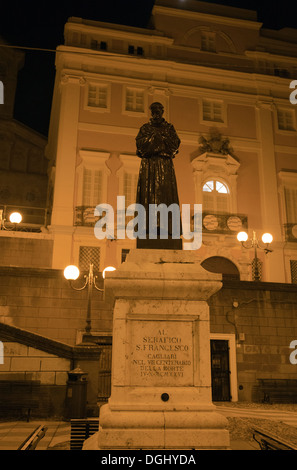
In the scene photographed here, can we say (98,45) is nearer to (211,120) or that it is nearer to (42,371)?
(211,120)

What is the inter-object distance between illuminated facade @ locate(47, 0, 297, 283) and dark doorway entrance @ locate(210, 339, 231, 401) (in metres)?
7.90

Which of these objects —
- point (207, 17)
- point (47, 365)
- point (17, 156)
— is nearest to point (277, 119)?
point (207, 17)

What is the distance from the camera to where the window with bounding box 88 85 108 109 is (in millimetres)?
26273

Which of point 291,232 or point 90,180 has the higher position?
point 90,180

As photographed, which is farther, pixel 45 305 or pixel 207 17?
pixel 207 17

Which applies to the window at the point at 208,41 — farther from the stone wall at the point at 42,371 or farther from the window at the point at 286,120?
the stone wall at the point at 42,371

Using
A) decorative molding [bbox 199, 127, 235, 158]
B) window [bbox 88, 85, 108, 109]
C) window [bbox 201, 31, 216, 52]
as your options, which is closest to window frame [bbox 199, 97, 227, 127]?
decorative molding [bbox 199, 127, 235, 158]

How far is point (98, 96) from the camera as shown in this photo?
26.4 m

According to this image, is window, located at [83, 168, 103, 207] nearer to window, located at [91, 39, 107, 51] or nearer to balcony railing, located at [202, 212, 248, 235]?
balcony railing, located at [202, 212, 248, 235]

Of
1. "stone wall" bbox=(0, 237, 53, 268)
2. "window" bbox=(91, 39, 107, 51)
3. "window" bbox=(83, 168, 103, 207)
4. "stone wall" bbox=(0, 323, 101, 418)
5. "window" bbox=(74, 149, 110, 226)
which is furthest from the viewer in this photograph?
"window" bbox=(91, 39, 107, 51)

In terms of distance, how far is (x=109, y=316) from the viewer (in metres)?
17.7

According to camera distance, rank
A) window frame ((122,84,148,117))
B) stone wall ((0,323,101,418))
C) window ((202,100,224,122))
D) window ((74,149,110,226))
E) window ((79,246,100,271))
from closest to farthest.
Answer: stone wall ((0,323,101,418))
window ((79,246,100,271))
window ((74,149,110,226))
window frame ((122,84,148,117))
window ((202,100,224,122))

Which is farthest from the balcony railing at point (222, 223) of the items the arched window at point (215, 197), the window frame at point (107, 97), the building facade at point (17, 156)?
the building facade at point (17, 156)

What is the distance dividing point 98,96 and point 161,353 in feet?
75.4
